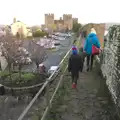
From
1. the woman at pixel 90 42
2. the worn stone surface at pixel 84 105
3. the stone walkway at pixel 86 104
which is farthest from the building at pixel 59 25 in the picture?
the worn stone surface at pixel 84 105

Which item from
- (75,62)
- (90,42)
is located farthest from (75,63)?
(90,42)

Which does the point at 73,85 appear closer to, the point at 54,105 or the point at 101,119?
the point at 54,105

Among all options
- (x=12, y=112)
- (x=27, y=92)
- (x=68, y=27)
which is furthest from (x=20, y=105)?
(x=68, y=27)

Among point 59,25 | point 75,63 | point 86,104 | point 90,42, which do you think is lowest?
point 59,25

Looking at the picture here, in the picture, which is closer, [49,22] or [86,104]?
[86,104]

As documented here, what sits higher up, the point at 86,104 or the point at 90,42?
the point at 90,42

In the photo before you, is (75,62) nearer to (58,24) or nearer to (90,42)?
(90,42)

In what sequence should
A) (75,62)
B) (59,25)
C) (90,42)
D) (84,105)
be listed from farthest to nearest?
(59,25)
(90,42)
(75,62)
(84,105)

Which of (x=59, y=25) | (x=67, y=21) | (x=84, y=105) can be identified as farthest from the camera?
(x=59, y=25)

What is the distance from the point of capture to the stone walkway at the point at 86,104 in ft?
18.5

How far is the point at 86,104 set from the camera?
6398 mm

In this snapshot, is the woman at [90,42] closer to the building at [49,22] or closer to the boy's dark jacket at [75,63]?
the boy's dark jacket at [75,63]

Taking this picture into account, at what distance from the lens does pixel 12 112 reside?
20.1 meters

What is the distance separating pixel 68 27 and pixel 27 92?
103864 mm
